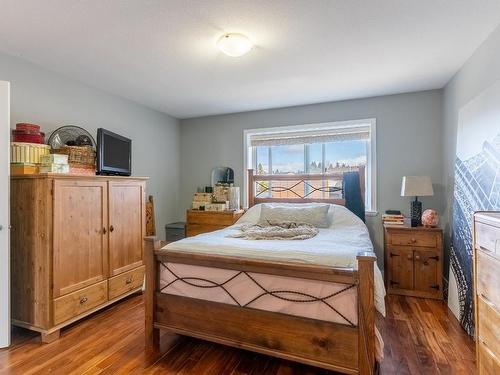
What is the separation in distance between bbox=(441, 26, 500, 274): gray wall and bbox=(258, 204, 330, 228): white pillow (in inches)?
53.8

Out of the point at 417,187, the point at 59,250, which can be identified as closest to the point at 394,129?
the point at 417,187

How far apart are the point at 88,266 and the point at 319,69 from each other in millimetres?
2877

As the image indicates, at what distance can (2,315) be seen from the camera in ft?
6.77

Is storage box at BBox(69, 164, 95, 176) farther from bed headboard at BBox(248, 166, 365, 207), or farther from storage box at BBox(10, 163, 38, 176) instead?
bed headboard at BBox(248, 166, 365, 207)

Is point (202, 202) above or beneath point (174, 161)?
beneath

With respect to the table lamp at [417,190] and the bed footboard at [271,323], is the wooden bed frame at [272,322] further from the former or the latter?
the table lamp at [417,190]

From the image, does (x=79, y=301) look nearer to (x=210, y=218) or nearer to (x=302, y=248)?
(x=210, y=218)

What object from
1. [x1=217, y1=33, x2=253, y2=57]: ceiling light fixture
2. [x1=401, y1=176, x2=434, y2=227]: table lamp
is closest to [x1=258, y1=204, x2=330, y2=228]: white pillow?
[x1=401, y1=176, x2=434, y2=227]: table lamp

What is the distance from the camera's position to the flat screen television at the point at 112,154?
2.80m

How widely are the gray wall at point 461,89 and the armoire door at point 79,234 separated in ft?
11.3

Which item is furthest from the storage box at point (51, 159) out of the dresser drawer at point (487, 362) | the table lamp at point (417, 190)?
the table lamp at point (417, 190)

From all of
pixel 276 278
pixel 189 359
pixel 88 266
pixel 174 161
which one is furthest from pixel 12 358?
pixel 174 161

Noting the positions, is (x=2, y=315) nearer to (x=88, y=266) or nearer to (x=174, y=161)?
(x=88, y=266)

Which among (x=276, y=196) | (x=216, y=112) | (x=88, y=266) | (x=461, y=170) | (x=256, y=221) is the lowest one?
(x=88, y=266)
